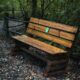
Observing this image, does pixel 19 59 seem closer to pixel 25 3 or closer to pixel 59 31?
pixel 59 31

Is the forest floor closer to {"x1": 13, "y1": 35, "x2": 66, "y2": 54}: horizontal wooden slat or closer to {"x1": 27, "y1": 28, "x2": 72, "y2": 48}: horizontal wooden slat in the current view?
{"x1": 13, "y1": 35, "x2": 66, "y2": 54}: horizontal wooden slat

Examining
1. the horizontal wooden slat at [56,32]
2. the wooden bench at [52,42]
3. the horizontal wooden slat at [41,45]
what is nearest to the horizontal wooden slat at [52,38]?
the wooden bench at [52,42]

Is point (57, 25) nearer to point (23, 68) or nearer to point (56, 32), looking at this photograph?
point (56, 32)

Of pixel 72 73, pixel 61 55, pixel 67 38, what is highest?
pixel 67 38

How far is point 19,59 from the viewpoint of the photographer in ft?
23.5

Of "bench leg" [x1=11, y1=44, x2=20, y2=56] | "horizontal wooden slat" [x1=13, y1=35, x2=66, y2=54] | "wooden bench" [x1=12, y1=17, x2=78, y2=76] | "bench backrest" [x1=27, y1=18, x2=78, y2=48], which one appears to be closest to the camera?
"horizontal wooden slat" [x1=13, y1=35, x2=66, y2=54]

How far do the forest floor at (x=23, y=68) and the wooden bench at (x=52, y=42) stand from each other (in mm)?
259

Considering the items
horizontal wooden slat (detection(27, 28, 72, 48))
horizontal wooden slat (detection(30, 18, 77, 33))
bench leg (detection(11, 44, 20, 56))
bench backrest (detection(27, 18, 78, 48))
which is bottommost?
bench leg (detection(11, 44, 20, 56))

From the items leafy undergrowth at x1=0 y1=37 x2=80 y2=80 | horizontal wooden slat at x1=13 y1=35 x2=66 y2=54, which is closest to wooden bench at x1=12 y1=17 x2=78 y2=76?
horizontal wooden slat at x1=13 y1=35 x2=66 y2=54

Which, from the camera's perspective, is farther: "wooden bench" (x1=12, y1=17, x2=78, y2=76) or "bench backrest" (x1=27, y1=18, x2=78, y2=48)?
"bench backrest" (x1=27, y1=18, x2=78, y2=48)

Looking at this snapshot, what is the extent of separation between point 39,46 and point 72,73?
1124 mm

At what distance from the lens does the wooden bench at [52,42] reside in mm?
5957

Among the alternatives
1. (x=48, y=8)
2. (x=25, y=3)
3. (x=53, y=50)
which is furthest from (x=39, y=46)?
(x=25, y=3)

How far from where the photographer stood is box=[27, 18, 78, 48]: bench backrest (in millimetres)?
6074
